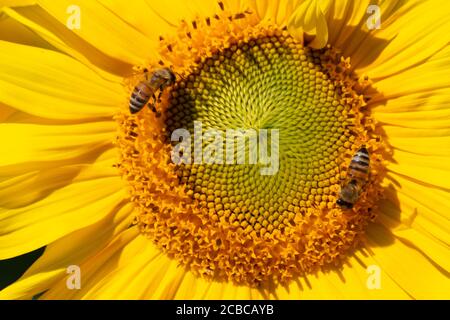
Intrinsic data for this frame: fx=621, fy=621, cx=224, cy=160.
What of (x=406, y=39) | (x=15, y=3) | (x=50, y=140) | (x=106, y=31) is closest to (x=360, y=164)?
(x=406, y=39)

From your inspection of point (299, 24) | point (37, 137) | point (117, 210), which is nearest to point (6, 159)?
point (37, 137)

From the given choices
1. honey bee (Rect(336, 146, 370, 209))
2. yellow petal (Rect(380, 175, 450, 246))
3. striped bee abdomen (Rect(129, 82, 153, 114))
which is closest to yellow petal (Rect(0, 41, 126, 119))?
striped bee abdomen (Rect(129, 82, 153, 114))

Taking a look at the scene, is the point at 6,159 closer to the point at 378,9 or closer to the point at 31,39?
the point at 31,39

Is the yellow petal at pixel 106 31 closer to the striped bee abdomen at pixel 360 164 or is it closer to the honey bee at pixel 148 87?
the honey bee at pixel 148 87

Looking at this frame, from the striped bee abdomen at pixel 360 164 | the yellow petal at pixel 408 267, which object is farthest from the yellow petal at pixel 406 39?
the yellow petal at pixel 408 267

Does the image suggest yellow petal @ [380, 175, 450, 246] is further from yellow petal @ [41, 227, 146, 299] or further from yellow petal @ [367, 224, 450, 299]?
yellow petal @ [41, 227, 146, 299]

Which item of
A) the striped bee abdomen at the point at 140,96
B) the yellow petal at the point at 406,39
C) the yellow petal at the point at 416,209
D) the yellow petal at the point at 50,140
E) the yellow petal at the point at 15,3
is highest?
the yellow petal at the point at 15,3
